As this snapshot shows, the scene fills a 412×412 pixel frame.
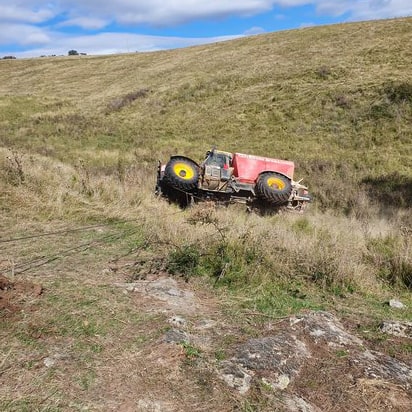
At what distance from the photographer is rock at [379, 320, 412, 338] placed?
464cm

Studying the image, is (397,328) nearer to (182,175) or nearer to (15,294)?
(15,294)

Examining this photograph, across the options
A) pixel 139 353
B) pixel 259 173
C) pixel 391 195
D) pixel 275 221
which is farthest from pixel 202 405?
pixel 391 195

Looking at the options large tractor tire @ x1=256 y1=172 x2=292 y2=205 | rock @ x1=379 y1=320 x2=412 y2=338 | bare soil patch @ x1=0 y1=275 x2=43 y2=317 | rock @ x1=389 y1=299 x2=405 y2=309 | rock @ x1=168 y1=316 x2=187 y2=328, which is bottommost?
rock @ x1=389 y1=299 x2=405 y2=309

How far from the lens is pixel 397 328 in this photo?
4699 millimetres

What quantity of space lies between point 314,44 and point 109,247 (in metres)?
29.1

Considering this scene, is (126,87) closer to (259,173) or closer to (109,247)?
(259,173)

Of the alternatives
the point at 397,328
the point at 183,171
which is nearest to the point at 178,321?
the point at 397,328

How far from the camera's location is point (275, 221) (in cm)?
945

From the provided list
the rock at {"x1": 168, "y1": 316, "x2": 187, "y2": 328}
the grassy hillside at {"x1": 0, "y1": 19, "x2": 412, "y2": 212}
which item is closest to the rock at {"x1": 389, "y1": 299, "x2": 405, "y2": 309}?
the rock at {"x1": 168, "y1": 316, "x2": 187, "y2": 328}

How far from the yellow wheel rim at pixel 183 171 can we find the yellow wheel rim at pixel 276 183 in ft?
5.55

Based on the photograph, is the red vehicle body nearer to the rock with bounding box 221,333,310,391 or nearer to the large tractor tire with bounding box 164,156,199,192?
the large tractor tire with bounding box 164,156,199,192

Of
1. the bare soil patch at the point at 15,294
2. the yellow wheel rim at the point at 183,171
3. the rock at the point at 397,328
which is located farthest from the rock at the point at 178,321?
the yellow wheel rim at the point at 183,171

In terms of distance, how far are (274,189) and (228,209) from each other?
3.54 feet

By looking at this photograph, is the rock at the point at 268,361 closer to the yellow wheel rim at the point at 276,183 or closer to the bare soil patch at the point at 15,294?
the bare soil patch at the point at 15,294
